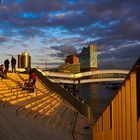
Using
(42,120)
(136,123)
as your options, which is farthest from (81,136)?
(136,123)

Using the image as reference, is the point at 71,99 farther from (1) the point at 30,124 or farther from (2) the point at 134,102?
(2) the point at 134,102

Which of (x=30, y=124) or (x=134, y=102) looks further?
(x=30, y=124)

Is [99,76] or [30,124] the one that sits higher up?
[99,76]

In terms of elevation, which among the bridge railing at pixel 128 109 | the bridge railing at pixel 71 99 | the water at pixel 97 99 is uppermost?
the bridge railing at pixel 128 109

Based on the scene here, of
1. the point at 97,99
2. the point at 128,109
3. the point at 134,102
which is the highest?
the point at 134,102

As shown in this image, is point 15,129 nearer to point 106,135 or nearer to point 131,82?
point 106,135

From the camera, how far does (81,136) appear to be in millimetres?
13656

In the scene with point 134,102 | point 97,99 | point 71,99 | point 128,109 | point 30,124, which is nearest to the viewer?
point 134,102

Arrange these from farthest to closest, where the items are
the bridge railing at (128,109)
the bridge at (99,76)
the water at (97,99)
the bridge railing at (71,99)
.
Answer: the bridge at (99,76) → the water at (97,99) → the bridge railing at (71,99) → the bridge railing at (128,109)

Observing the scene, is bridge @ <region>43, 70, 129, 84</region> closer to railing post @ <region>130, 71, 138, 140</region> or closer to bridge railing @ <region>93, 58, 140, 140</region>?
bridge railing @ <region>93, 58, 140, 140</region>

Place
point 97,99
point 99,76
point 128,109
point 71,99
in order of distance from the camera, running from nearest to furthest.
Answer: point 128,109 < point 71,99 < point 97,99 < point 99,76

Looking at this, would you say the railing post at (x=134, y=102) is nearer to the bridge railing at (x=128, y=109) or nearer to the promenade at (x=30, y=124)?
→ the bridge railing at (x=128, y=109)

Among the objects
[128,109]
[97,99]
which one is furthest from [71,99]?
[97,99]

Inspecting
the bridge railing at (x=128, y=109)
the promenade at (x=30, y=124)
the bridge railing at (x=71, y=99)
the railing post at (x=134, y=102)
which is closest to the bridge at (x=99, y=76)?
the bridge railing at (x=71, y=99)
